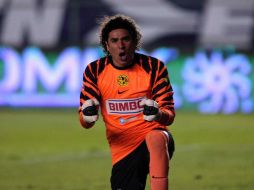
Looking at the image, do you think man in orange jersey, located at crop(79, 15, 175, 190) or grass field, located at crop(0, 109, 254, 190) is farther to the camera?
grass field, located at crop(0, 109, 254, 190)

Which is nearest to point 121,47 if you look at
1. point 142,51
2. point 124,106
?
point 124,106

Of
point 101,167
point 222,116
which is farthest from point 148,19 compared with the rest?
point 101,167

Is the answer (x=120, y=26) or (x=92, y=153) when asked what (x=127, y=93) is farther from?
(x=92, y=153)

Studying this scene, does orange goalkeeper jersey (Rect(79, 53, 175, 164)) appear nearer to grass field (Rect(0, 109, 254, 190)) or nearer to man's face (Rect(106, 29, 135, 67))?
man's face (Rect(106, 29, 135, 67))

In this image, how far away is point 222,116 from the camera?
74.7 feet

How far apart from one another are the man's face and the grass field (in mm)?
3270

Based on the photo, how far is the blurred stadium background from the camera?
67.5 feet

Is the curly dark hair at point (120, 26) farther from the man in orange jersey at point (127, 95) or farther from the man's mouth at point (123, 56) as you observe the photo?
the man's mouth at point (123, 56)

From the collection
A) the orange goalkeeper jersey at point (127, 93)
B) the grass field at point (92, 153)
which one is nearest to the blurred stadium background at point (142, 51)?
the grass field at point (92, 153)

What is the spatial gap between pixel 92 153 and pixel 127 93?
7.60m

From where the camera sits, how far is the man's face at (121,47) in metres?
7.54

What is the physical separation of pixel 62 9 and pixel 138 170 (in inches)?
724

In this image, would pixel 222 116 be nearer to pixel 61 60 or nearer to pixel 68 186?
pixel 61 60

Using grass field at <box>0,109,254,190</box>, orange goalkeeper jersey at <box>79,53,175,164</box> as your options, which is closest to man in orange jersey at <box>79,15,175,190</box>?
orange goalkeeper jersey at <box>79,53,175,164</box>
